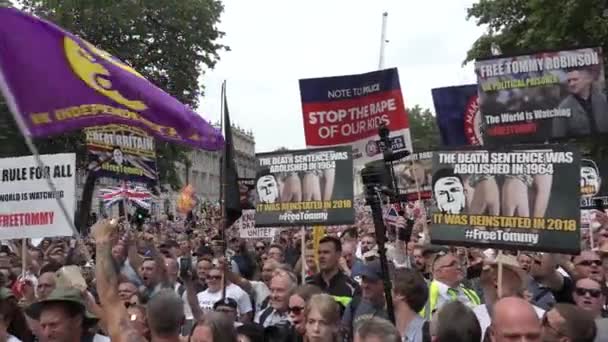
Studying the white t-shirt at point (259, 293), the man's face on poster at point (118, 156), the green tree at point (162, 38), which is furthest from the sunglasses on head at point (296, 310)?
the green tree at point (162, 38)

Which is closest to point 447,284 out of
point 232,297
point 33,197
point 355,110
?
point 232,297

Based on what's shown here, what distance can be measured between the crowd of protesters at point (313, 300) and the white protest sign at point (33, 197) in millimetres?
338

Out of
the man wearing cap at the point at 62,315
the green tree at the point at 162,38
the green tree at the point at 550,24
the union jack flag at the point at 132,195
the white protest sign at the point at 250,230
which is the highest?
the green tree at the point at 162,38

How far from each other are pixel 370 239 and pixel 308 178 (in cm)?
262

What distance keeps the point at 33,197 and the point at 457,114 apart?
22.3 feet

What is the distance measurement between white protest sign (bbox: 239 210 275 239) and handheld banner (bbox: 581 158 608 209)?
478cm

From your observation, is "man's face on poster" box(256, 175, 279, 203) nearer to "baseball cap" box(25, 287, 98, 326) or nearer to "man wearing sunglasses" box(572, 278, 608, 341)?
"man wearing sunglasses" box(572, 278, 608, 341)

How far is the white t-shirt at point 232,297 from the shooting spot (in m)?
8.22

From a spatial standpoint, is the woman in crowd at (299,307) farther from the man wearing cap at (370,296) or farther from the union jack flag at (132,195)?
the union jack flag at (132,195)

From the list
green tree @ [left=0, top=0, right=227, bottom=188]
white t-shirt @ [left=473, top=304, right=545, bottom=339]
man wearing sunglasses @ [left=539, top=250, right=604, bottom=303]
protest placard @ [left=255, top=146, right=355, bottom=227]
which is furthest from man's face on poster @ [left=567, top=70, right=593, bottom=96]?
green tree @ [left=0, top=0, right=227, bottom=188]

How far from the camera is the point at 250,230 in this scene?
14375mm

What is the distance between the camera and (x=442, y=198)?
22.2ft

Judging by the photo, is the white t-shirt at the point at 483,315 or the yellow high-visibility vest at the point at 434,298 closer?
the white t-shirt at the point at 483,315

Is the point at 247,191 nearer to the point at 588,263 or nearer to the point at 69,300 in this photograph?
the point at 588,263
